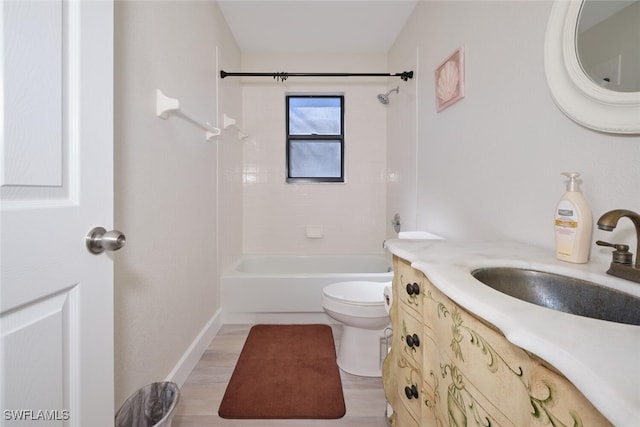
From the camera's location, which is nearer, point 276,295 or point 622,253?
point 622,253

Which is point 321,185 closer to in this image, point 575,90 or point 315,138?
point 315,138

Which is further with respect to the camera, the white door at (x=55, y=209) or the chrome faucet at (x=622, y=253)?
the chrome faucet at (x=622, y=253)

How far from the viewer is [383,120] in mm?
2980

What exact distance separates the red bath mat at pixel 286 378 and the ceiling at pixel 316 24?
2.54m

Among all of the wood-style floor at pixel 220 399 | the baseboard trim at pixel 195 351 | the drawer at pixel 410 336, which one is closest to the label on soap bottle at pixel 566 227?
the drawer at pixel 410 336

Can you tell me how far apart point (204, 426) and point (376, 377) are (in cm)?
93

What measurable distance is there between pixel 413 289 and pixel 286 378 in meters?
1.12

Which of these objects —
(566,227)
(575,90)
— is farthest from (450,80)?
(566,227)

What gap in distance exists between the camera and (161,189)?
4.43ft

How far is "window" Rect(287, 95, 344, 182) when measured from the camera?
9.98ft

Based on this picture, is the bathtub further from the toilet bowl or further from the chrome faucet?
the chrome faucet

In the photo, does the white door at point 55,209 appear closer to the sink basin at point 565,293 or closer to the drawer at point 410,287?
the drawer at point 410,287

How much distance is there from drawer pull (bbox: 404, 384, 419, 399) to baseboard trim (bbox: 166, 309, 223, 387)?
1.17 metres

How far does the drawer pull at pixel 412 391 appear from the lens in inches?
34.3
